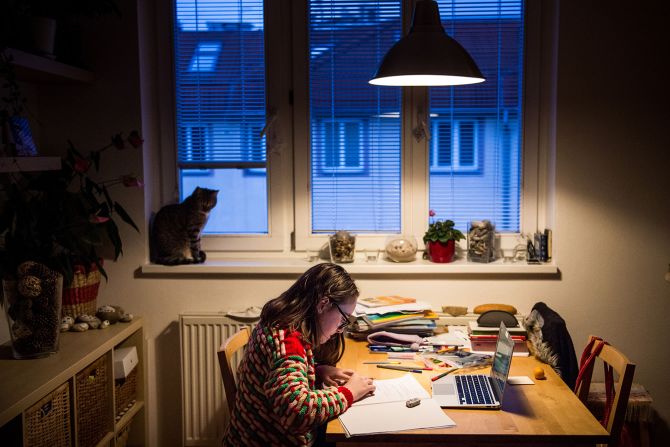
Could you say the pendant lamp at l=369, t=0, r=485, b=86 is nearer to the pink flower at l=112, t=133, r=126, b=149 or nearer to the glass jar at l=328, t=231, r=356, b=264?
the glass jar at l=328, t=231, r=356, b=264

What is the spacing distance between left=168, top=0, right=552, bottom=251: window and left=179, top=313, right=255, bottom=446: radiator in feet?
1.41

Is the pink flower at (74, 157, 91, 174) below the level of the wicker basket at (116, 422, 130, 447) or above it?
above

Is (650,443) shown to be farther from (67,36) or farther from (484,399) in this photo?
(67,36)

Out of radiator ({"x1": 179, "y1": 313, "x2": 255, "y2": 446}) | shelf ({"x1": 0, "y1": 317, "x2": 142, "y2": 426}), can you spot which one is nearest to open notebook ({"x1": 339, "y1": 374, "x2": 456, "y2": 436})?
shelf ({"x1": 0, "y1": 317, "x2": 142, "y2": 426})

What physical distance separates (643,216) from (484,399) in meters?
1.48

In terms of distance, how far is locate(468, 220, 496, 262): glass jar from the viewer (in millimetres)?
3232

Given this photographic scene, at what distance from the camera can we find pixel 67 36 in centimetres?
306

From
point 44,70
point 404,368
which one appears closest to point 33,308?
point 44,70

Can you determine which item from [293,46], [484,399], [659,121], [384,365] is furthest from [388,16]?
[484,399]

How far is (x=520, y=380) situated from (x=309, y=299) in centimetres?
78

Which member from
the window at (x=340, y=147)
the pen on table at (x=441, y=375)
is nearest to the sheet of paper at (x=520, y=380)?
the pen on table at (x=441, y=375)

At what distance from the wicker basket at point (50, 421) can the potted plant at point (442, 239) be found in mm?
1622

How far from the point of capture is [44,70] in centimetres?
279

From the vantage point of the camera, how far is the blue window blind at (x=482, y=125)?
3.28m
